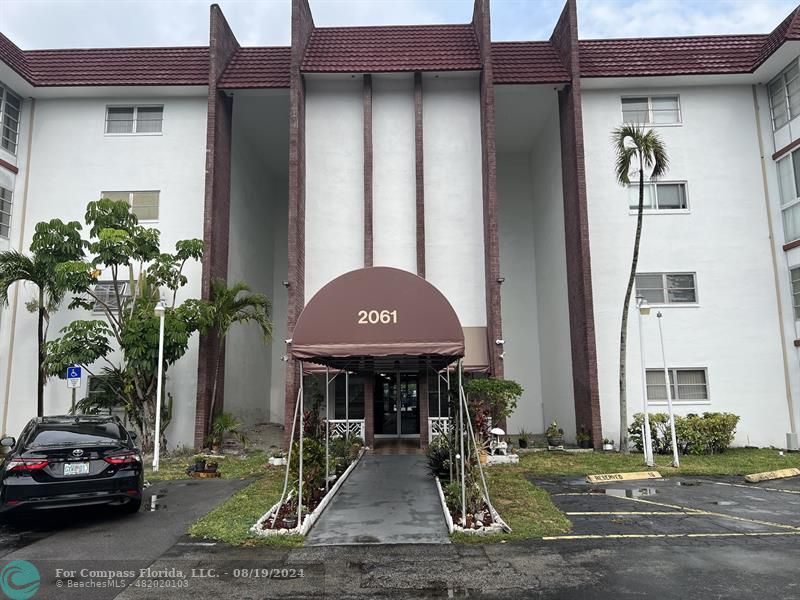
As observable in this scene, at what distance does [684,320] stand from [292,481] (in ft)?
47.2

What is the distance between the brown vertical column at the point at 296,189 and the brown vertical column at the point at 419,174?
380 cm

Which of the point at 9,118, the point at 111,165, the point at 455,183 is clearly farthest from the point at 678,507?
the point at 9,118

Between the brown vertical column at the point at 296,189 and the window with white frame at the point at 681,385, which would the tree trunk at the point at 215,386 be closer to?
the brown vertical column at the point at 296,189

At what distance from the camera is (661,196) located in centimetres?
1928

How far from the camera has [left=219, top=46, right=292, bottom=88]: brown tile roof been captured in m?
19.3

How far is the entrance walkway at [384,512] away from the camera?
7855 millimetres

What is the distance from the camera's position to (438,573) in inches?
253

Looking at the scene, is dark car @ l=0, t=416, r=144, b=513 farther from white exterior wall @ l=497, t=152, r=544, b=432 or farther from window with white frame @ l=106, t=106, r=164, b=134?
white exterior wall @ l=497, t=152, r=544, b=432

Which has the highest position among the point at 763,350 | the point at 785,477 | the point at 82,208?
the point at 82,208

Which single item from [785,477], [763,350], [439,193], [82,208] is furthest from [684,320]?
[82,208]

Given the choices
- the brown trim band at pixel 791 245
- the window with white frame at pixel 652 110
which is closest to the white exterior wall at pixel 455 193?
the window with white frame at pixel 652 110

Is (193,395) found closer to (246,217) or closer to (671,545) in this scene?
(246,217)

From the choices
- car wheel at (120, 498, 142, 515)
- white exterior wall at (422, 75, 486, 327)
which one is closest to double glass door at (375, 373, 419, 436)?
white exterior wall at (422, 75, 486, 327)

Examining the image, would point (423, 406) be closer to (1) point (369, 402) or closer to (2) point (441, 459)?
(1) point (369, 402)
